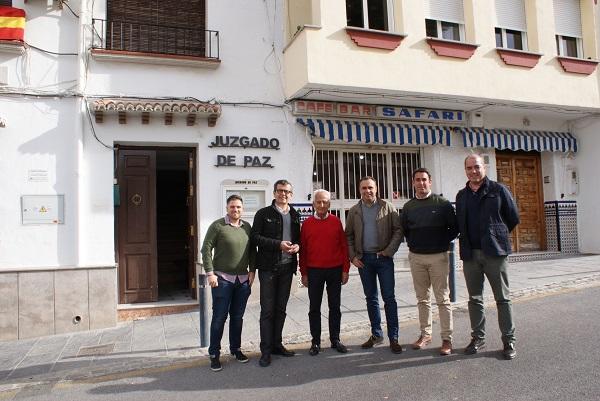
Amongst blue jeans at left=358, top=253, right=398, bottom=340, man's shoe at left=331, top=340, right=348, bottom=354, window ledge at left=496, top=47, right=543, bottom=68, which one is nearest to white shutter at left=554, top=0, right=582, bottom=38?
window ledge at left=496, top=47, right=543, bottom=68

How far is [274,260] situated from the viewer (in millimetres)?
4590

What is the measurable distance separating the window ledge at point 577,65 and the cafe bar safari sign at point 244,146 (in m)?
6.43

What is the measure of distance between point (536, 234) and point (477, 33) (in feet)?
16.8

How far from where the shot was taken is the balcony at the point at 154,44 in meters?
7.14

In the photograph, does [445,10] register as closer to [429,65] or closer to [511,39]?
[429,65]

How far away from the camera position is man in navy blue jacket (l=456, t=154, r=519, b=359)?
4.37 metres

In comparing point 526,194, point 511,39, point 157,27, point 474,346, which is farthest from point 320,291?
point 526,194

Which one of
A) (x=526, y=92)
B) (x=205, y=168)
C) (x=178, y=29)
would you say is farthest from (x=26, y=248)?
A: (x=526, y=92)

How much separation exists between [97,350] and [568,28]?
447 inches

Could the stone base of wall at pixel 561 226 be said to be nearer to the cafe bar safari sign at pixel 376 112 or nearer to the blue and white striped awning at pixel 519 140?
the blue and white striped awning at pixel 519 140

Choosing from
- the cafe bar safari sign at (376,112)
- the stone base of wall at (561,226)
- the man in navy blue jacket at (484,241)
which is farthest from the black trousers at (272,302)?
the stone base of wall at (561,226)

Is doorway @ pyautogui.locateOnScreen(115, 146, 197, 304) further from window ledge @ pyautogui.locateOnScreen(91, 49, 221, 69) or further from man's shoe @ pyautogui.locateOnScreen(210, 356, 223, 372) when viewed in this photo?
man's shoe @ pyautogui.locateOnScreen(210, 356, 223, 372)

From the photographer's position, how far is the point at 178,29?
7.74 metres

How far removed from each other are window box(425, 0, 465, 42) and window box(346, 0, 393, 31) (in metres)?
0.84
